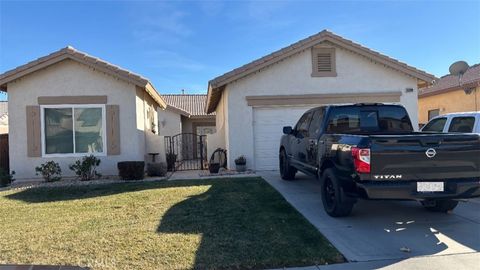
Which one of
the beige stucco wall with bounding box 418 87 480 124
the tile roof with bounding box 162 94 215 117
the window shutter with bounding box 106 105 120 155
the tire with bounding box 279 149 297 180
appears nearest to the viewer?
the tire with bounding box 279 149 297 180

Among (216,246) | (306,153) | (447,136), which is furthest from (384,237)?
(306,153)

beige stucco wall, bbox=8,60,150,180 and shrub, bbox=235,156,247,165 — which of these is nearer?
beige stucco wall, bbox=8,60,150,180

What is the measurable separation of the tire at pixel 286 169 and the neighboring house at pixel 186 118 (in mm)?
13014

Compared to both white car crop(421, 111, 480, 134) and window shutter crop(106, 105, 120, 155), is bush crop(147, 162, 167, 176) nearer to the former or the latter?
window shutter crop(106, 105, 120, 155)

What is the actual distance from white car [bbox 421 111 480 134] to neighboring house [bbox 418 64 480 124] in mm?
8099

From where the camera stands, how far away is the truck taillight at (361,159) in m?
5.59

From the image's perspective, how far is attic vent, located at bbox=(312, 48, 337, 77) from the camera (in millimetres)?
13875

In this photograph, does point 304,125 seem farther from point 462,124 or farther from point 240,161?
point 240,161

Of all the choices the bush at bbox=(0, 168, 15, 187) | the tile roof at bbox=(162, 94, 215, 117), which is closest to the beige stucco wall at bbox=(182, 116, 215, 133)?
the tile roof at bbox=(162, 94, 215, 117)

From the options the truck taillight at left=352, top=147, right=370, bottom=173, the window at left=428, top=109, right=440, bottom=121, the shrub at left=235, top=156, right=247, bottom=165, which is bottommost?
the shrub at left=235, top=156, right=247, bottom=165

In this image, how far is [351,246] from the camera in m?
5.30

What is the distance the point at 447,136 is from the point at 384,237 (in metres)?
1.71

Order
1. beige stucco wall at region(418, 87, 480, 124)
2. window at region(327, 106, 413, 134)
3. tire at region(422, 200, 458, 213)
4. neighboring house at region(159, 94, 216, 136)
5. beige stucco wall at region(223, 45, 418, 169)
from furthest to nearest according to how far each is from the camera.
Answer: neighboring house at region(159, 94, 216, 136) → beige stucco wall at region(418, 87, 480, 124) → beige stucco wall at region(223, 45, 418, 169) → window at region(327, 106, 413, 134) → tire at region(422, 200, 458, 213)

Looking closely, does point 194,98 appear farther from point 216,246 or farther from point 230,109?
point 216,246
